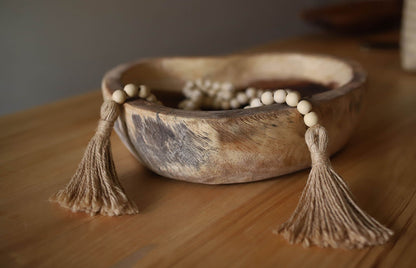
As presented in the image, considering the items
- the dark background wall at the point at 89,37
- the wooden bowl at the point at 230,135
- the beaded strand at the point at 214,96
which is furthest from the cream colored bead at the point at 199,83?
the dark background wall at the point at 89,37

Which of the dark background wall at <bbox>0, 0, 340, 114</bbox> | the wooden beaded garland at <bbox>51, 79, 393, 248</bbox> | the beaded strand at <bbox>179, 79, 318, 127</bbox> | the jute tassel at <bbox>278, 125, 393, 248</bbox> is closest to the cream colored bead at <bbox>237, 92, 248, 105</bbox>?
the beaded strand at <bbox>179, 79, 318, 127</bbox>

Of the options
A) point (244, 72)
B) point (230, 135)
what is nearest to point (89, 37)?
point (244, 72)

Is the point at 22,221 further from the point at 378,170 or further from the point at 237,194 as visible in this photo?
the point at 378,170

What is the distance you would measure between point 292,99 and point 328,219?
0.41ft

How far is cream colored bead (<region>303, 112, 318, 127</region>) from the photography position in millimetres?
442

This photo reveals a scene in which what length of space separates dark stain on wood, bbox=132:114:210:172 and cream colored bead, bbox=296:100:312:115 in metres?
0.10

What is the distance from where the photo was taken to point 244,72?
754 mm

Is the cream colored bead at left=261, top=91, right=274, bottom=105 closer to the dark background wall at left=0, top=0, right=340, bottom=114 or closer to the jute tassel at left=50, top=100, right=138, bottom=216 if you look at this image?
the jute tassel at left=50, top=100, right=138, bottom=216

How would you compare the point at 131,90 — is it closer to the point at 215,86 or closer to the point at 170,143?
the point at 170,143

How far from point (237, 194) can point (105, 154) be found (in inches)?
5.8

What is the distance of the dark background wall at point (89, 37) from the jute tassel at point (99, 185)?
0.63 metres

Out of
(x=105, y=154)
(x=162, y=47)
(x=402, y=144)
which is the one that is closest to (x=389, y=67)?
(x=402, y=144)

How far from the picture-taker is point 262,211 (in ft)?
1.45

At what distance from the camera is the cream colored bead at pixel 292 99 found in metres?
0.44
